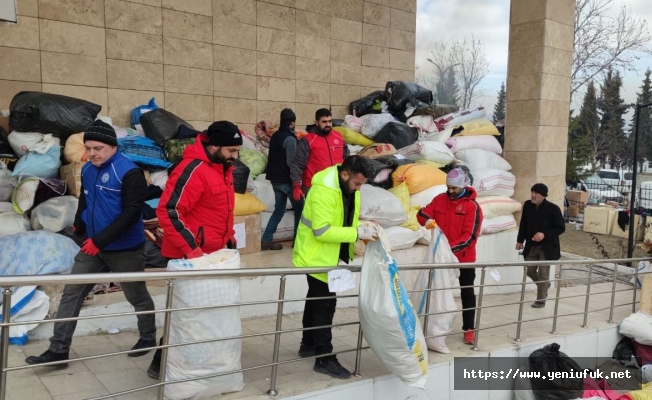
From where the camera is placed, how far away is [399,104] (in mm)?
7727

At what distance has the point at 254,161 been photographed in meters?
6.13

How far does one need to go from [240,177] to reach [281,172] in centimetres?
49

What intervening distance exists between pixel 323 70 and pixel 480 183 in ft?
10.2

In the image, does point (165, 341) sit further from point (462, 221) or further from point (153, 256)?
point (462, 221)

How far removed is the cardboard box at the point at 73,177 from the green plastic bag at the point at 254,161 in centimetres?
196

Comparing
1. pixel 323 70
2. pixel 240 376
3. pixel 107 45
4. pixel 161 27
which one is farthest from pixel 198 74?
pixel 240 376

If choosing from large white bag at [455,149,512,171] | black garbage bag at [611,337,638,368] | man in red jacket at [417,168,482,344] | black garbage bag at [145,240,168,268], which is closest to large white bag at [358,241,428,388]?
man in red jacket at [417,168,482,344]

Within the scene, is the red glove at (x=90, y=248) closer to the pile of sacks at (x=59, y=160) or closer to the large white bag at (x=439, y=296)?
the pile of sacks at (x=59, y=160)

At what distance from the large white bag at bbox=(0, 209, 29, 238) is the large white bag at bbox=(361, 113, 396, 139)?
14.6ft

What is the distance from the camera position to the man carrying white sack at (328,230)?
3.12 metres

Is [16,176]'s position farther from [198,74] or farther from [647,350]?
[647,350]

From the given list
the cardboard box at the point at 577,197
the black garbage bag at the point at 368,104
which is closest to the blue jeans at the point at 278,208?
the black garbage bag at the point at 368,104

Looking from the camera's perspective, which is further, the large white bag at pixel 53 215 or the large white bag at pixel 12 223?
the large white bag at pixel 53 215

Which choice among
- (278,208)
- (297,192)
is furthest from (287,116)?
(278,208)
